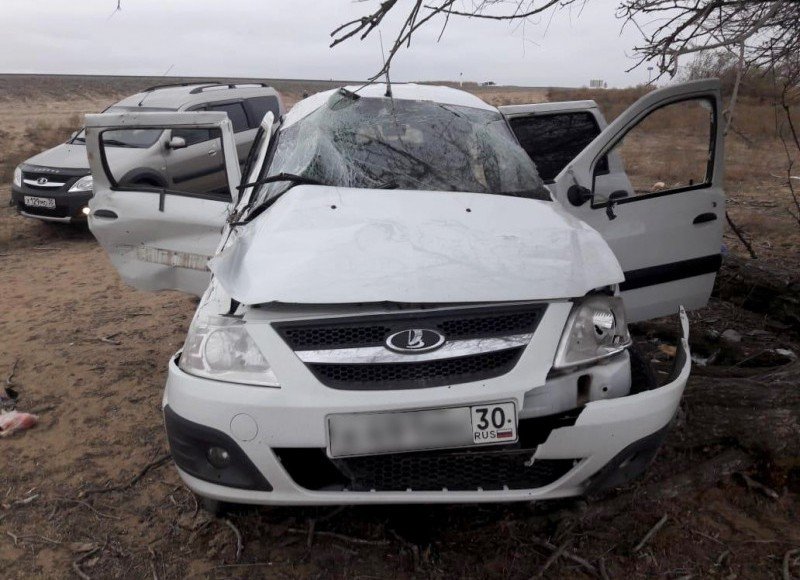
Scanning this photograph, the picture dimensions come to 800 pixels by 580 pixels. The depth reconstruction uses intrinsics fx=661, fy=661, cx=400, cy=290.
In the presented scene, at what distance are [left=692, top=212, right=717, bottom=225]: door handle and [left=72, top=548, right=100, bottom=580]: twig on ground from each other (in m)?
3.43

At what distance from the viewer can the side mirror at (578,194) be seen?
11.3 ft

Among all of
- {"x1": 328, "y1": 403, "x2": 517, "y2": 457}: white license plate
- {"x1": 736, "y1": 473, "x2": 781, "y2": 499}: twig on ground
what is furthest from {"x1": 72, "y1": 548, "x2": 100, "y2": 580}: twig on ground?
{"x1": 736, "y1": 473, "x2": 781, "y2": 499}: twig on ground

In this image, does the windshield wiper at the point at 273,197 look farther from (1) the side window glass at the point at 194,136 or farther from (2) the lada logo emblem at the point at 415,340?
(1) the side window glass at the point at 194,136

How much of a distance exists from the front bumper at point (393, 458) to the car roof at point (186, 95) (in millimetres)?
7088

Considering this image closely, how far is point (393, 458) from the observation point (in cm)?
217

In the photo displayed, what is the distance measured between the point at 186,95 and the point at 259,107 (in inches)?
47.6

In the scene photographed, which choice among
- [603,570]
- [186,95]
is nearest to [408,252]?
[603,570]

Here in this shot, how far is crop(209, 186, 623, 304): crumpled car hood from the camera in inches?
88.0

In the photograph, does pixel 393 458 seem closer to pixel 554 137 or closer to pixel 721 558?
pixel 721 558

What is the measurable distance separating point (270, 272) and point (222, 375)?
399 mm

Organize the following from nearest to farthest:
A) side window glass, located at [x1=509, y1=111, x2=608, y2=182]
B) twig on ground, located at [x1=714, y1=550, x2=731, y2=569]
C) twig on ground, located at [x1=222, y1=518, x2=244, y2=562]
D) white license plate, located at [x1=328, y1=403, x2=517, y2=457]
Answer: white license plate, located at [x1=328, y1=403, x2=517, y2=457]
twig on ground, located at [x1=714, y1=550, x2=731, y2=569]
twig on ground, located at [x1=222, y1=518, x2=244, y2=562]
side window glass, located at [x1=509, y1=111, x2=608, y2=182]

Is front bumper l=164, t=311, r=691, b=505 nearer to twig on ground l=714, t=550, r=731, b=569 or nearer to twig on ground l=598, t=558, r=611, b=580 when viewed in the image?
twig on ground l=598, t=558, r=611, b=580

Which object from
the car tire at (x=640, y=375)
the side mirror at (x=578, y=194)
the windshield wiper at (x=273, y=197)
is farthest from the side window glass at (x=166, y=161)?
the car tire at (x=640, y=375)

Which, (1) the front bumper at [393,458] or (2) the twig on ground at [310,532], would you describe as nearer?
(1) the front bumper at [393,458]
